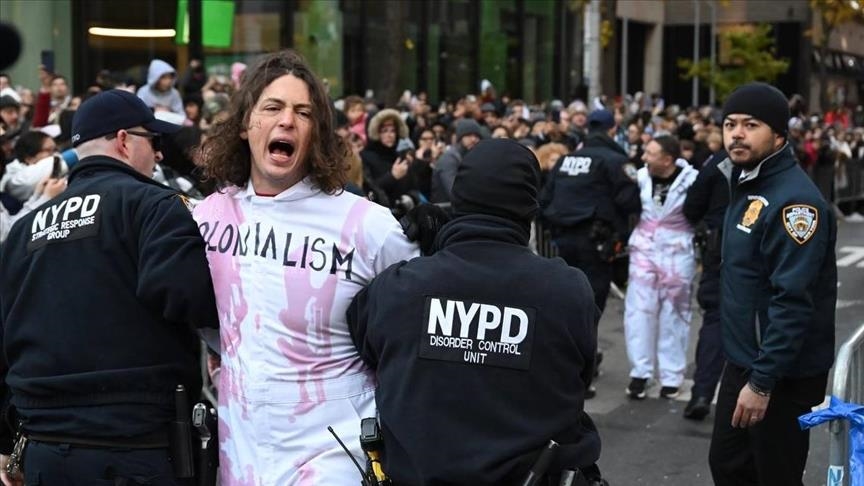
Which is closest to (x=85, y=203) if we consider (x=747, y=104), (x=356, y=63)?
(x=747, y=104)

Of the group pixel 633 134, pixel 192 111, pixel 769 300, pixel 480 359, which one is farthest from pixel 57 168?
pixel 633 134

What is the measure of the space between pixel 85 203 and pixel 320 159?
0.76 meters

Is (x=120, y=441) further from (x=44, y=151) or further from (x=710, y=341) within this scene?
(x=710, y=341)

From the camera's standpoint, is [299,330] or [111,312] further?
[111,312]

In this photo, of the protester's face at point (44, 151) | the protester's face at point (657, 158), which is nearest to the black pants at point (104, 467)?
the protester's face at point (44, 151)

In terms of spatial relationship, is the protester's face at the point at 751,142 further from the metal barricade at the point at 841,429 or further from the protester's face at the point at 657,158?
the protester's face at the point at 657,158

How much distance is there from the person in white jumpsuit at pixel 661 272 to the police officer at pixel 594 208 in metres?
0.14

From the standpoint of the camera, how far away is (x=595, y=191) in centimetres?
938

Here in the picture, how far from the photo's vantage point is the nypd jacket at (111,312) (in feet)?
11.3

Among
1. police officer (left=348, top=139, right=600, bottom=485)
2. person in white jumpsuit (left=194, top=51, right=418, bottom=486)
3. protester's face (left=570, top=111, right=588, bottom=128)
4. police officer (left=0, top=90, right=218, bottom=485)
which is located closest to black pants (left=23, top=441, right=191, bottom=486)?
police officer (left=0, top=90, right=218, bottom=485)

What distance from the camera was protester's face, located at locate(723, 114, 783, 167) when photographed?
4.91 metres

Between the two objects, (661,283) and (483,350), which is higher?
(483,350)

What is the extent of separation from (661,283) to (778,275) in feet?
15.1

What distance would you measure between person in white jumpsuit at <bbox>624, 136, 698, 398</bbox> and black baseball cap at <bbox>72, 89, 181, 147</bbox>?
18.7 feet
